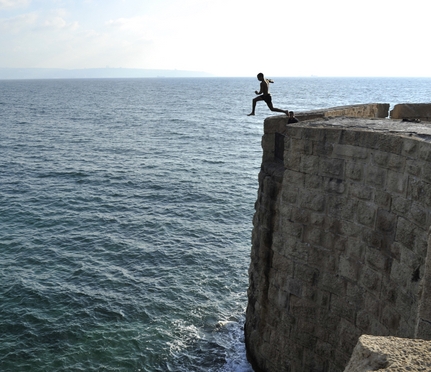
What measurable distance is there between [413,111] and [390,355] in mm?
13668

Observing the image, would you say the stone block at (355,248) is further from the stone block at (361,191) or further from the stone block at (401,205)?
the stone block at (401,205)

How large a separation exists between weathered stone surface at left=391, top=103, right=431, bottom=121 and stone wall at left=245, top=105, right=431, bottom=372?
5509mm

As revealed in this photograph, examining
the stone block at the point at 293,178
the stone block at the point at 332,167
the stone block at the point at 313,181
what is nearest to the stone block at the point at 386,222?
the stone block at the point at 332,167

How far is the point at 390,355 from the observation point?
3.78m

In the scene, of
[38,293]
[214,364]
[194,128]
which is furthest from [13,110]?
[214,364]

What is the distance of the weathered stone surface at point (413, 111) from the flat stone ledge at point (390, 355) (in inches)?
523

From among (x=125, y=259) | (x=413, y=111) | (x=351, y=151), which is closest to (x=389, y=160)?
(x=351, y=151)

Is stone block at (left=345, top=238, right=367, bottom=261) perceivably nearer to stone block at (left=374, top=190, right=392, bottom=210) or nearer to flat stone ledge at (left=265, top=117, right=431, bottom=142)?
stone block at (left=374, top=190, right=392, bottom=210)

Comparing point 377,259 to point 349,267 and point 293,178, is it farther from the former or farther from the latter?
point 293,178

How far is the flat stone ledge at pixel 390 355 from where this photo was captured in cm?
363

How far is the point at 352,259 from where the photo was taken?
9352 mm

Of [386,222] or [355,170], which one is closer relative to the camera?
[386,222]

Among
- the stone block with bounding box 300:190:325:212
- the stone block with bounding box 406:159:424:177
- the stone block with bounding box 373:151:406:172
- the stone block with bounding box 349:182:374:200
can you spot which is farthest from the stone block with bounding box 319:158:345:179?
the stone block with bounding box 406:159:424:177

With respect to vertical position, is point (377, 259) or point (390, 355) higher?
point (390, 355)
